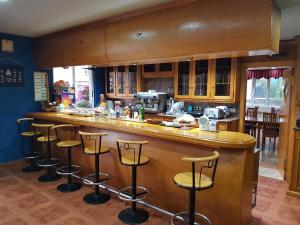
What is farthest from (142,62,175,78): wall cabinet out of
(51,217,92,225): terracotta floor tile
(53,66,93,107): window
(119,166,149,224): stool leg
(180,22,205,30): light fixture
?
(51,217,92,225): terracotta floor tile

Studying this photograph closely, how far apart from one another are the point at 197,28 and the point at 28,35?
3522 millimetres

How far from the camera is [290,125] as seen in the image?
3963 mm

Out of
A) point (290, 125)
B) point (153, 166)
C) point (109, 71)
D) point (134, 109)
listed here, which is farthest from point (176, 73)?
point (153, 166)

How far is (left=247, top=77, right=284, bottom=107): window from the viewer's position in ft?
29.1

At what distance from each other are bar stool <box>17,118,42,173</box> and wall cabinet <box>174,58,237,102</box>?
9.90 feet

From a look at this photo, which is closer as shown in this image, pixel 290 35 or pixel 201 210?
pixel 201 210

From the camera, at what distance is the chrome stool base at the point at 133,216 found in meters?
2.60

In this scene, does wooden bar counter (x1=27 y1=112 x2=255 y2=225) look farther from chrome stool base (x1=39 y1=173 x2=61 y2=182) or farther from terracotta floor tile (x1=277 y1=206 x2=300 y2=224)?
chrome stool base (x1=39 y1=173 x2=61 y2=182)

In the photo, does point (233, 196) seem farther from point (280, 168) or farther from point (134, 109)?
point (134, 109)

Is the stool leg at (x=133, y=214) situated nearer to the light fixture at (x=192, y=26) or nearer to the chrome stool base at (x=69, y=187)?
the chrome stool base at (x=69, y=187)

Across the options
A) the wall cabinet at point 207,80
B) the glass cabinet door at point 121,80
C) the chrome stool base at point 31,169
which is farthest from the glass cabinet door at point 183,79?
the chrome stool base at point 31,169

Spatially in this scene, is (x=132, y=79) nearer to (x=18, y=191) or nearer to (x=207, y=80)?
(x=207, y=80)

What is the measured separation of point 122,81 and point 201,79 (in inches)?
83.9

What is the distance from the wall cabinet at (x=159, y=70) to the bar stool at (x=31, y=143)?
8.76 ft
